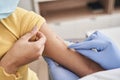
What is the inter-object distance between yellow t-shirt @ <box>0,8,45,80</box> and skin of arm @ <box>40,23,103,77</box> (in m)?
0.11

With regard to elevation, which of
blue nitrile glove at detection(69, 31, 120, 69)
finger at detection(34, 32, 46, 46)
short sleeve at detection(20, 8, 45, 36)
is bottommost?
blue nitrile glove at detection(69, 31, 120, 69)

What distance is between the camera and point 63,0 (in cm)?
221

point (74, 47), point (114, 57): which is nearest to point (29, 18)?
point (74, 47)

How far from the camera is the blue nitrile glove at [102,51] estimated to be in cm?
77

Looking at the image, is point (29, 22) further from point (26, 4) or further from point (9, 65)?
point (26, 4)

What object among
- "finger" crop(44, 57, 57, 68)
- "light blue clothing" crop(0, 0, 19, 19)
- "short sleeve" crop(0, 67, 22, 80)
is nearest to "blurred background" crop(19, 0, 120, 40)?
"finger" crop(44, 57, 57, 68)

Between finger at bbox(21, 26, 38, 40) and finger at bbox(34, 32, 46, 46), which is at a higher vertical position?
finger at bbox(21, 26, 38, 40)

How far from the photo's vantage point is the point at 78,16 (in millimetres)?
2090

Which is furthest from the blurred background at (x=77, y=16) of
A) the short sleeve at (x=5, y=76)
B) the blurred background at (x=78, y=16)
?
the short sleeve at (x=5, y=76)

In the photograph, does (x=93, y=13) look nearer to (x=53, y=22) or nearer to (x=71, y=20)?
(x=71, y=20)

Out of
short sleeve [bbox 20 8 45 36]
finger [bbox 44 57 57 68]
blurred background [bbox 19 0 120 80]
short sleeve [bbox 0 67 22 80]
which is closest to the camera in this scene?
short sleeve [bbox 0 67 22 80]

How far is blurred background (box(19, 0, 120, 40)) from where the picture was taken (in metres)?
2.03

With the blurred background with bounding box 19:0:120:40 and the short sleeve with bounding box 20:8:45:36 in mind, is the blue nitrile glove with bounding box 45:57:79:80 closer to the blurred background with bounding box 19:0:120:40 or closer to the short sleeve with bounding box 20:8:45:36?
the short sleeve with bounding box 20:8:45:36

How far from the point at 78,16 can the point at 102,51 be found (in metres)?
1.34
